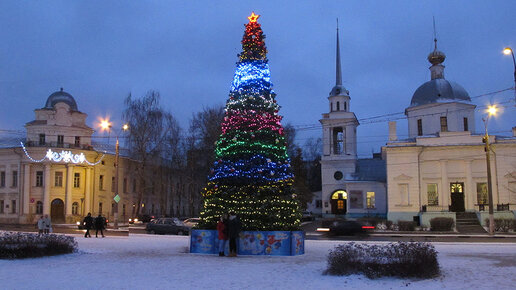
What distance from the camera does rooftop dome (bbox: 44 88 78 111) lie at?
6008 centimetres

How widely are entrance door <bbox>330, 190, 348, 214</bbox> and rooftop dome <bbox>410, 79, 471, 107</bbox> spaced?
1414cm

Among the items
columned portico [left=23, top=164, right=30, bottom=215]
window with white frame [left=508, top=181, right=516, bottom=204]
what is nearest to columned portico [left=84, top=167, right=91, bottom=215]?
columned portico [left=23, top=164, right=30, bottom=215]

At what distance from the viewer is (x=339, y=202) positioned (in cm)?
6097

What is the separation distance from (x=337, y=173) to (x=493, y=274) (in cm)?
4865

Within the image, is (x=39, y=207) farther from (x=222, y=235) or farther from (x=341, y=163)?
(x=222, y=235)

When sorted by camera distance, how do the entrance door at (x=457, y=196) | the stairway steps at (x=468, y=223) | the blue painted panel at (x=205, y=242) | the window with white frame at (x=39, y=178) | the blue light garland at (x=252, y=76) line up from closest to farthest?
the blue painted panel at (x=205, y=242) < the blue light garland at (x=252, y=76) < the stairway steps at (x=468, y=223) < the entrance door at (x=457, y=196) < the window with white frame at (x=39, y=178)

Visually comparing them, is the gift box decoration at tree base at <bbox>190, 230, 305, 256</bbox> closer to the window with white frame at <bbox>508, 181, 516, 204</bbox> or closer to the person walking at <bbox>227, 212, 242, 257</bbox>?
the person walking at <bbox>227, 212, 242, 257</bbox>

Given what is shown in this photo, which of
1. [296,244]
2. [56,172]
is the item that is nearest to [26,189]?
[56,172]

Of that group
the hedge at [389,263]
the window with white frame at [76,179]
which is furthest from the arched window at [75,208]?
the hedge at [389,263]

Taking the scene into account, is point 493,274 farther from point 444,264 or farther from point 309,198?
point 309,198

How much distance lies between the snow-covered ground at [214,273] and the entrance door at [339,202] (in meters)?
43.0

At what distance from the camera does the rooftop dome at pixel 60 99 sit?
60084mm

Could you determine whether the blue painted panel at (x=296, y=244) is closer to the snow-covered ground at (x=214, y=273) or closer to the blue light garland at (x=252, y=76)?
the snow-covered ground at (x=214, y=273)

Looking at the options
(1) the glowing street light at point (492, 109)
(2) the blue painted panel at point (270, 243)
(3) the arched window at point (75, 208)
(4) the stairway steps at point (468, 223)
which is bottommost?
(4) the stairway steps at point (468, 223)
